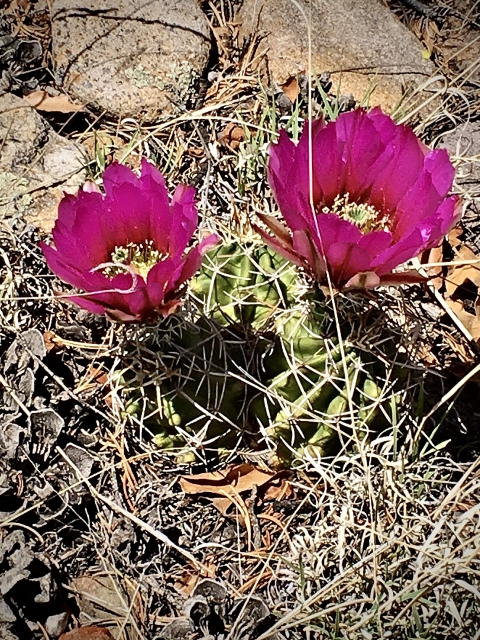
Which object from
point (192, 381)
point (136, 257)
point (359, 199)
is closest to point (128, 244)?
point (136, 257)

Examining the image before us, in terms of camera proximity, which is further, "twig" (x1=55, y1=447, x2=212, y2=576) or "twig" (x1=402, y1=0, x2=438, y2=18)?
"twig" (x1=402, y1=0, x2=438, y2=18)

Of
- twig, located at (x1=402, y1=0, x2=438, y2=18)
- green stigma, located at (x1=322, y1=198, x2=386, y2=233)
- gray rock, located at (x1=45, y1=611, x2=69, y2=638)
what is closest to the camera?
green stigma, located at (x1=322, y1=198, x2=386, y2=233)

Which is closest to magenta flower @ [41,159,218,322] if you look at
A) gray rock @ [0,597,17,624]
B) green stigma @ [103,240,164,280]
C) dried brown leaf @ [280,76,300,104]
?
green stigma @ [103,240,164,280]

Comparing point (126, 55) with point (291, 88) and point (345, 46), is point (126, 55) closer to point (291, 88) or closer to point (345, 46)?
point (291, 88)

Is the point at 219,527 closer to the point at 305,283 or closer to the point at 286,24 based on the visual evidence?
the point at 305,283

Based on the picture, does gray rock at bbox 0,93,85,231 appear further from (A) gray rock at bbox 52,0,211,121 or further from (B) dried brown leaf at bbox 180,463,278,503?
(B) dried brown leaf at bbox 180,463,278,503

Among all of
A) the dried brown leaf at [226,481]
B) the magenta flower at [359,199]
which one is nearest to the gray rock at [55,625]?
the dried brown leaf at [226,481]
